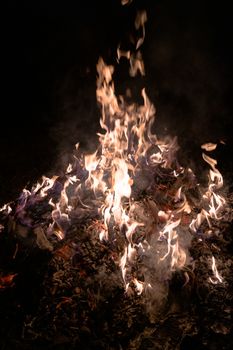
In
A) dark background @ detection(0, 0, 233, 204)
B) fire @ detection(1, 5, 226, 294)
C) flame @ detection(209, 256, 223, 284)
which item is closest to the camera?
flame @ detection(209, 256, 223, 284)

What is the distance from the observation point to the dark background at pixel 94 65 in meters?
7.48

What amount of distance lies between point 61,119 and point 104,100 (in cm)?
273

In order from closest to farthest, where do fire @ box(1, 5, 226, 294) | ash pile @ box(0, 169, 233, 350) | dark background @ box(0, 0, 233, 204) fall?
ash pile @ box(0, 169, 233, 350) → fire @ box(1, 5, 226, 294) → dark background @ box(0, 0, 233, 204)

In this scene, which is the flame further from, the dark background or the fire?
the dark background

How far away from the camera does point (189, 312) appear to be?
3.17 metres

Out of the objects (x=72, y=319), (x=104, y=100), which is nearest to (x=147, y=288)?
(x=72, y=319)

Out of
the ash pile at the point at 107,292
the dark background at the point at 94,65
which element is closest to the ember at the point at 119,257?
the ash pile at the point at 107,292

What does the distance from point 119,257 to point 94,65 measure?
6538 millimetres

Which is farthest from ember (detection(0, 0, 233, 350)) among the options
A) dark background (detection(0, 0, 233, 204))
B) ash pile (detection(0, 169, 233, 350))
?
dark background (detection(0, 0, 233, 204))

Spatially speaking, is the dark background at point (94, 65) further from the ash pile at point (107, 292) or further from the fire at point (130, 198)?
the ash pile at point (107, 292)

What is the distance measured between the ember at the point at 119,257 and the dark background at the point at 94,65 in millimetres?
2658

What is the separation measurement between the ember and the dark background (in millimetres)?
2658

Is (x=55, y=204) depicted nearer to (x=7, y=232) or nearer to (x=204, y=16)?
(x=7, y=232)

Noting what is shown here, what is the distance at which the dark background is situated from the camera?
748 centimetres
